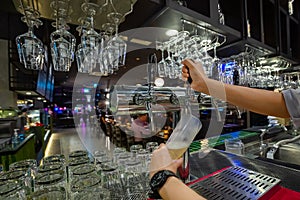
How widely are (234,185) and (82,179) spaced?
1.97ft

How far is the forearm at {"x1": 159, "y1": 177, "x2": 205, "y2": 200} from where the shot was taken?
459mm

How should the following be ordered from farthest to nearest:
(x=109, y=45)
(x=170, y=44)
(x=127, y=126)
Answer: (x=127, y=126) → (x=170, y=44) → (x=109, y=45)

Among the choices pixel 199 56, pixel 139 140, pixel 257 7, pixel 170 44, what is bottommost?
pixel 139 140

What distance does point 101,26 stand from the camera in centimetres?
122

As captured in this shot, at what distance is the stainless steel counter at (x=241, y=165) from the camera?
866 mm

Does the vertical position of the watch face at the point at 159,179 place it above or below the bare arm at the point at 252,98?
below

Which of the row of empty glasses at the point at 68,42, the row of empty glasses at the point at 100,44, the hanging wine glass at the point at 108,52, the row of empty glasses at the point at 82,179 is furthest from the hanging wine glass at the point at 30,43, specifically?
the row of empty glasses at the point at 82,179

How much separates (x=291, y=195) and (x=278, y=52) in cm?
209

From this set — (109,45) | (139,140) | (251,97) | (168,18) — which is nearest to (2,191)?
(109,45)

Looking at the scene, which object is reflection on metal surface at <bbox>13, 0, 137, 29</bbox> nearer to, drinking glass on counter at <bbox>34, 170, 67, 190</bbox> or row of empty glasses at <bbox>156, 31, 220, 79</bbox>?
row of empty glasses at <bbox>156, 31, 220, 79</bbox>

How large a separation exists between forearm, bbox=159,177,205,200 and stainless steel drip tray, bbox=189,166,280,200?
240 mm

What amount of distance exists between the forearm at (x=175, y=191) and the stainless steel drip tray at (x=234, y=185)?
0.24m

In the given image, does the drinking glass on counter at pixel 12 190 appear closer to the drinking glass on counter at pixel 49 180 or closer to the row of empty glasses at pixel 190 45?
the drinking glass on counter at pixel 49 180

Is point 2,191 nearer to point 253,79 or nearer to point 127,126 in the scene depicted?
point 253,79
